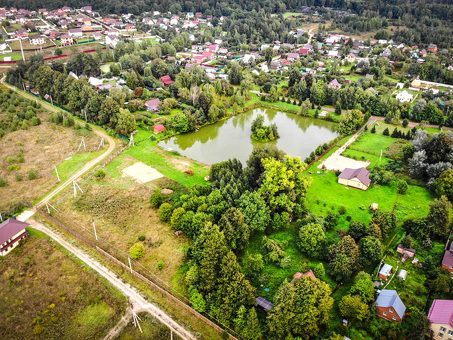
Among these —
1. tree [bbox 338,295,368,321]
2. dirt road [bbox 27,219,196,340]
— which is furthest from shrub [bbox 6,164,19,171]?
tree [bbox 338,295,368,321]

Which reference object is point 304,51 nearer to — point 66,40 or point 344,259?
point 66,40

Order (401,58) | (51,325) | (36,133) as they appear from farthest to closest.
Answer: (401,58) < (36,133) < (51,325)

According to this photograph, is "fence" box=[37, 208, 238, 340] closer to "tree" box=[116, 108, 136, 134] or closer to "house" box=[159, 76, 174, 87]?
"tree" box=[116, 108, 136, 134]

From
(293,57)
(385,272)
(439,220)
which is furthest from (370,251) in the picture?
(293,57)

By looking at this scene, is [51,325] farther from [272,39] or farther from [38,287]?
[272,39]

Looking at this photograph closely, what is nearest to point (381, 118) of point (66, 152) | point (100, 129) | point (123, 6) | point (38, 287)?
point (100, 129)
